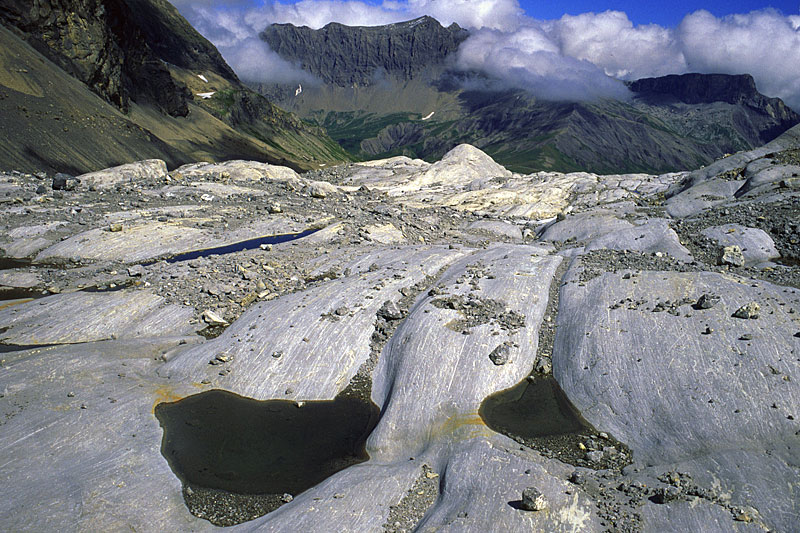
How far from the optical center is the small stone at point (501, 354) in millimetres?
21906

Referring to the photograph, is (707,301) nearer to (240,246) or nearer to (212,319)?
(212,319)

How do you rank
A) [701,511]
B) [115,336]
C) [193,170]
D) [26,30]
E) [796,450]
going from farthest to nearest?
1. [26,30]
2. [193,170]
3. [115,336]
4. [796,450]
5. [701,511]

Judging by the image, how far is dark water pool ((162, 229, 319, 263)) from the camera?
38778 millimetres

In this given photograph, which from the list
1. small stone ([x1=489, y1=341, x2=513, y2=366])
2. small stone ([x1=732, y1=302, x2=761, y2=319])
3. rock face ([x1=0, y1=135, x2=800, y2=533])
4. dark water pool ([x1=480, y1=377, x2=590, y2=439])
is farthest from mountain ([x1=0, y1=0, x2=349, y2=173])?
small stone ([x1=732, y1=302, x2=761, y2=319])

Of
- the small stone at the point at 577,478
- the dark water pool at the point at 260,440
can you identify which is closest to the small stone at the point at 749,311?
the small stone at the point at 577,478

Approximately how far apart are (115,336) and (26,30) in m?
123

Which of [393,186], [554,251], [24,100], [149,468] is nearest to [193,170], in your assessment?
[393,186]

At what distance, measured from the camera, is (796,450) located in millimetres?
14562

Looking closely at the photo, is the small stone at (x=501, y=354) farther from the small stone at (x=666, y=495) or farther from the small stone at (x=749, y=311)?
the small stone at (x=749, y=311)

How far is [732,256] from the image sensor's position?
2788cm

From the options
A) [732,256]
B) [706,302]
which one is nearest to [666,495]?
[706,302]

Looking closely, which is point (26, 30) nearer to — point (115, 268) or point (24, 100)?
point (24, 100)

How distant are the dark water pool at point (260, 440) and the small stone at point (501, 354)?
5.83m

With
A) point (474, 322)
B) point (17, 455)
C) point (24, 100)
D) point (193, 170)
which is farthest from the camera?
point (24, 100)
